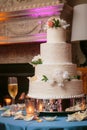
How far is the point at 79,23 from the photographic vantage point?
4.29 m

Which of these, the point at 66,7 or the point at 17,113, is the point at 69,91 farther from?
the point at 66,7

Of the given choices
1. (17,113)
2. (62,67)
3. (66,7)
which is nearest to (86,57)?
(66,7)

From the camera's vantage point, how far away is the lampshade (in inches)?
166

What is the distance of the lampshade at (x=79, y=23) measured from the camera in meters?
4.22

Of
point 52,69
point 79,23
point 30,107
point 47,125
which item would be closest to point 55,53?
point 52,69

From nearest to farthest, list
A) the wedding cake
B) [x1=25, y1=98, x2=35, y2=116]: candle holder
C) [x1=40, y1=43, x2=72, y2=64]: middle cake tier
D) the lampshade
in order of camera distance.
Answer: [x1=25, y1=98, x2=35, y2=116]: candle holder, the wedding cake, [x1=40, y1=43, x2=72, y2=64]: middle cake tier, the lampshade

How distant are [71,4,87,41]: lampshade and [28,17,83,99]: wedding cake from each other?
1186 mm

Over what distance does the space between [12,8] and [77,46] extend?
114 centimetres

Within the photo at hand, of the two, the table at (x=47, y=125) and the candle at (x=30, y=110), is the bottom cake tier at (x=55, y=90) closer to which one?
the candle at (x=30, y=110)

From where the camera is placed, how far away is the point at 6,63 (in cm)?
511

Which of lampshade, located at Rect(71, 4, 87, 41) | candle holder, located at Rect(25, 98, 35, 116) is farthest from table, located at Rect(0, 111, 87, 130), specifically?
lampshade, located at Rect(71, 4, 87, 41)

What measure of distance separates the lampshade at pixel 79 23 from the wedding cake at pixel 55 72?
1.19m

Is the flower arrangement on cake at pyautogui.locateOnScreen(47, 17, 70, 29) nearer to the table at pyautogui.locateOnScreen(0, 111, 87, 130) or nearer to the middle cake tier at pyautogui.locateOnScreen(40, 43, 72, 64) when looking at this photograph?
the middle cake tier at pyautogui.locateOnScreen(40, 43, 72, 64)

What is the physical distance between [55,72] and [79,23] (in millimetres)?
1657
